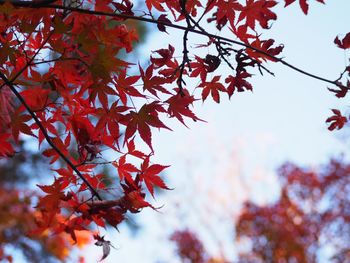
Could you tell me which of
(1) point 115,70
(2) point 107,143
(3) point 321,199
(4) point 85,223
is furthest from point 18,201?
(1) point 115,70

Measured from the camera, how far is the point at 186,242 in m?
5.88

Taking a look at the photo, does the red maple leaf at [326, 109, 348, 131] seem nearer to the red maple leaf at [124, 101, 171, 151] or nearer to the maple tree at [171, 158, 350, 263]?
the red maple leaf at [124, 101, 171, 151]

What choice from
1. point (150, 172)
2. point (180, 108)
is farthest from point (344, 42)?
point (150, 172)

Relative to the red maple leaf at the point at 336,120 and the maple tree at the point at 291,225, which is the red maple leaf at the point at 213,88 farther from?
the maple tree at the point at 291,225

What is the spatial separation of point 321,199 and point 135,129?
16.2 feet

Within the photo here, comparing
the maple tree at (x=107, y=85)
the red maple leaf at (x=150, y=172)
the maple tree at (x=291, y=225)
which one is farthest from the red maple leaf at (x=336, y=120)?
the maple tree at (x=291, y=225)

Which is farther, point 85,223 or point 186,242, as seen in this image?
point 186,242

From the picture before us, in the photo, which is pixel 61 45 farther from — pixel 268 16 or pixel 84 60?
pixel 268 16

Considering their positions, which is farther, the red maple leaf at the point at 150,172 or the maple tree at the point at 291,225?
the maple tree at the point at 291,225

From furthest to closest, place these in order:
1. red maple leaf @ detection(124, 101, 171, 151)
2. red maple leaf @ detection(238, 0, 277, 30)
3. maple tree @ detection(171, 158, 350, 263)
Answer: maple tree @ detection(171, 158, 350, 263), red maple leaf @ detection(238, 0, 277, 30), red maple leaf @ detection(124, 101, 171, 151)

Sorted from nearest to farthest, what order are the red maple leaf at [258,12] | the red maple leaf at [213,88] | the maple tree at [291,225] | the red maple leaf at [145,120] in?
the red maple leaf at [145,120] → the red maple leaf at [258,12] → the red maple leaf at [213,88] → the maple tree at [291,225]

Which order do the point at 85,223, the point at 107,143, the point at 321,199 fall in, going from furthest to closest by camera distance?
the point at 321,199, the point at 85,223, the point at 107,143

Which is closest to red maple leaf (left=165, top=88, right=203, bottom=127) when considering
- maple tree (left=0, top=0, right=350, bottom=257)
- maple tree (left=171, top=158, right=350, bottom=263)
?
maple tree (left=0, top=0, right=350, bottom=257)

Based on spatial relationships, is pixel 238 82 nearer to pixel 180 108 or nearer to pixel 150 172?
pixel 180 108
